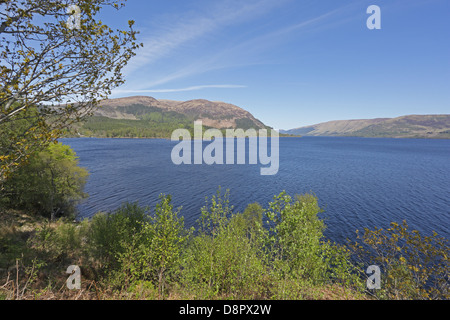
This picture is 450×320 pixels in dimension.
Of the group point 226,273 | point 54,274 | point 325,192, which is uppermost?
point 226,273

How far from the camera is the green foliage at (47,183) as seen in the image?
107 ft

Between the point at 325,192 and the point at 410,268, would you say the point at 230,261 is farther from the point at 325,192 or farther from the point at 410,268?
the point at 325,192

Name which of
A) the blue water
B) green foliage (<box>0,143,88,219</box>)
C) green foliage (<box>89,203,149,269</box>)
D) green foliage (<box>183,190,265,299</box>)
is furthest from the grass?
the blue water

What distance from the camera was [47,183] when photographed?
3659cm

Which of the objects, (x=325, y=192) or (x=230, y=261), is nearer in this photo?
(x=230, y=261)

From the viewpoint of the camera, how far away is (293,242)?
639 inches

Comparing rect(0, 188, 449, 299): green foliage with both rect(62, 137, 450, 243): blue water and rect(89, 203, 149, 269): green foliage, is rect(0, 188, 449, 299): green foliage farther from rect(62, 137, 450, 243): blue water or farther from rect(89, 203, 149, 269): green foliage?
rect(62, 137, 450, 243): blue water

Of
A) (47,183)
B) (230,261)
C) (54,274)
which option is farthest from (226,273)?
(47,183)

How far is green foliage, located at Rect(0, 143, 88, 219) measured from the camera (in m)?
32.7

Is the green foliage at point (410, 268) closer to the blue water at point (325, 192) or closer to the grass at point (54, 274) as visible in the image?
the grass at point (54, 274)

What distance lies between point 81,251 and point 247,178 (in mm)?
64752

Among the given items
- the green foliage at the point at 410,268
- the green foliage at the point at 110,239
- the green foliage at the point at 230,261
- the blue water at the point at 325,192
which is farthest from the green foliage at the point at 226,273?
the blue water at the point at 325,192
